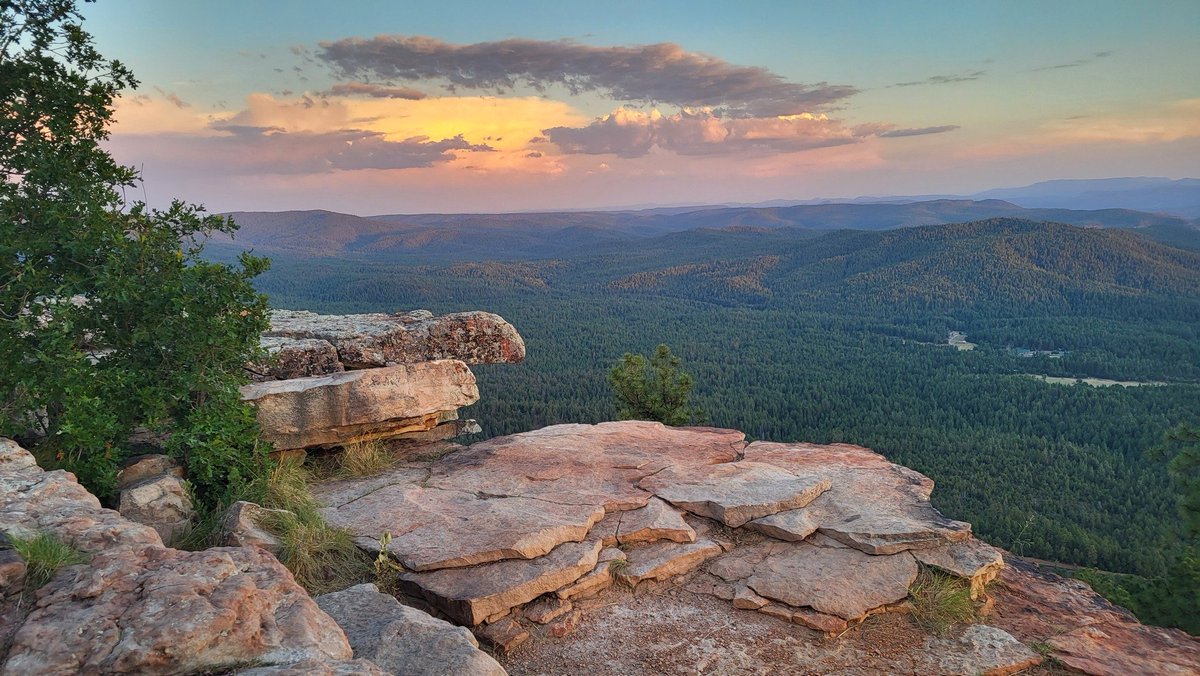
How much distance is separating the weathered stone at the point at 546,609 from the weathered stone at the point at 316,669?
3.41 metres

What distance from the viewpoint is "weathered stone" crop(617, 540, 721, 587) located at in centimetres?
909

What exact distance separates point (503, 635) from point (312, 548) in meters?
3.21

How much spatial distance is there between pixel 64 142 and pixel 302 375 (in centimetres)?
630

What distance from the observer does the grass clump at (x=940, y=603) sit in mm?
8406

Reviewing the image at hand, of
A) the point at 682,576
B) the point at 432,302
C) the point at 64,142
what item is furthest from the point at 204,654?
the point at 432,302

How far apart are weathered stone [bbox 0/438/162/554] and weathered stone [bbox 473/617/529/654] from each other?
3.91 meters

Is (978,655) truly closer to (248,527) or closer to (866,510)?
(866,510)

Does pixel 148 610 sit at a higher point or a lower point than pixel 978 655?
higher

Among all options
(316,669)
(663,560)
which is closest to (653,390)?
(663,560)

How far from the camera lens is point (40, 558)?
5.32 metres

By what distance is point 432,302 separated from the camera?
189 metres

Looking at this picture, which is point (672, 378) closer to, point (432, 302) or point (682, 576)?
point (682, 576)

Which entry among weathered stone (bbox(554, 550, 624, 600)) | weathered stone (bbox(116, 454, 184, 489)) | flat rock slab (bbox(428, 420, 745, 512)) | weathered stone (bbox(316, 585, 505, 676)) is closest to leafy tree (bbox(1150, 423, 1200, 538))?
flat rock slab (bbox(428, 420, 745, 512))

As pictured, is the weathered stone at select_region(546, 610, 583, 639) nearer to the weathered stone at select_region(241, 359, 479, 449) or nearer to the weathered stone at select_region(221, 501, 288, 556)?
the weathered stone at select_region(221, 501, 288, 556)
